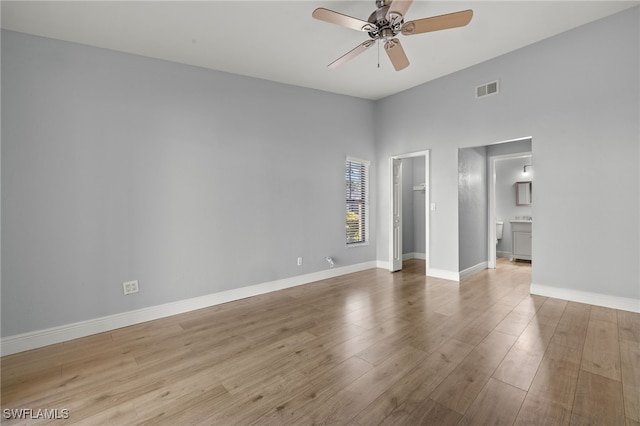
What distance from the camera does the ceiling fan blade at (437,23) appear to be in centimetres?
232

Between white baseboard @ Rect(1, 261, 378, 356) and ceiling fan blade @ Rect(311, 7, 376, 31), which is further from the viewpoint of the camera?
white baseboard @ Rect(1, 261, 378, 356)

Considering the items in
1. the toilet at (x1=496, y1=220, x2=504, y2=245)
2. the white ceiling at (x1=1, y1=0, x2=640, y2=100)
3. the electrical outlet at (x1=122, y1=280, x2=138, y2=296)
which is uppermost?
the white ceiling at (x1=1, y1=0, x2=640, y2=100)

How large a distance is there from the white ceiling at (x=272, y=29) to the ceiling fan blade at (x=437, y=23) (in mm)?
475

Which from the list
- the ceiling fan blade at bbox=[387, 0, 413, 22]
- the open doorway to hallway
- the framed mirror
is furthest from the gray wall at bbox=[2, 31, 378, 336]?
the framed mirror

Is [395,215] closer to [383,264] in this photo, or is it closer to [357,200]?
[357,200]

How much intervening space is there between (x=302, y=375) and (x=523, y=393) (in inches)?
61.1

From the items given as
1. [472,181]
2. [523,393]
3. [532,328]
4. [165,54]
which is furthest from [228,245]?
[472,181]

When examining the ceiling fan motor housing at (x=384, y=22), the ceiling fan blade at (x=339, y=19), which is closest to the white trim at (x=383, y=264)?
the ceiling fan motor housing at (x=384, y=22)

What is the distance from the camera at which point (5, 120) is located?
2730 mm

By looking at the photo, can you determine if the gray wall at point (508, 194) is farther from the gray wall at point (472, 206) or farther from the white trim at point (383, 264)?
the white trim at point (383, 264)

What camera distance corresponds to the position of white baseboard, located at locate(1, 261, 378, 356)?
2.77 meters

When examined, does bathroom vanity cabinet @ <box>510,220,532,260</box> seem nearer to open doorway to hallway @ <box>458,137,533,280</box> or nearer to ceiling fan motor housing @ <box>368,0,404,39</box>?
open doorway to hallway @ <box>458,137,533,280</box>

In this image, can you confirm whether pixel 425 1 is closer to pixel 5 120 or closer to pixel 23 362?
pixel 5 120

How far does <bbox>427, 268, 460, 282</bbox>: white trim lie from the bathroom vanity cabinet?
8.45ft
